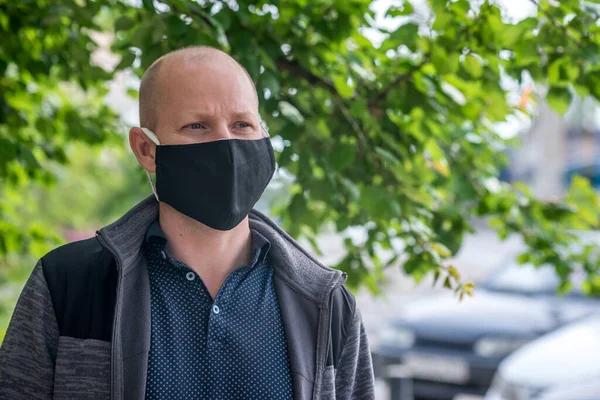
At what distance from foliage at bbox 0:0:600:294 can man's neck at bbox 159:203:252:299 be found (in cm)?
76

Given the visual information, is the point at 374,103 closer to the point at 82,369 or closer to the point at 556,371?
the point at 82,369

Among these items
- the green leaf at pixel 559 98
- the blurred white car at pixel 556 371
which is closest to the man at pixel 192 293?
the green leaf at pixel 559 98

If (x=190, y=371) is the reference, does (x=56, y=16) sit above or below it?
above

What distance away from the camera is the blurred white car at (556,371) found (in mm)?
4492

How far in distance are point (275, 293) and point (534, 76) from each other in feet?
5.04

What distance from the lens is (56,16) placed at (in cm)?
257

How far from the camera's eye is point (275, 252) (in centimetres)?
178

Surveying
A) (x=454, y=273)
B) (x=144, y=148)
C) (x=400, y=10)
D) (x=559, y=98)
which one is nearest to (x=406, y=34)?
(x=400, y=10)

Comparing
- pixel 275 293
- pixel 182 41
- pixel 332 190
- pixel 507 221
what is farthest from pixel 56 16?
pixel 507 221

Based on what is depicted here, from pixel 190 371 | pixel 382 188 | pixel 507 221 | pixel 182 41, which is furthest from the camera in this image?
pixel 507 221

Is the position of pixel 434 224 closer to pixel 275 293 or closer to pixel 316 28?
pixel 316 28

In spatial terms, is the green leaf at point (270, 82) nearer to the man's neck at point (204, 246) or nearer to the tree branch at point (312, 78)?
the tree branch at point (312, 78)

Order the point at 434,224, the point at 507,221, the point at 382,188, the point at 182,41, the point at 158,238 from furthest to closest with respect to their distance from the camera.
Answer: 1. the point at 507,221
2. the point at 434,224
3. the point at 382,188
4. the point at 182,41
5. the point at 158,238

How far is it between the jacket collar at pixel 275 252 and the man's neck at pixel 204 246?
6cm
